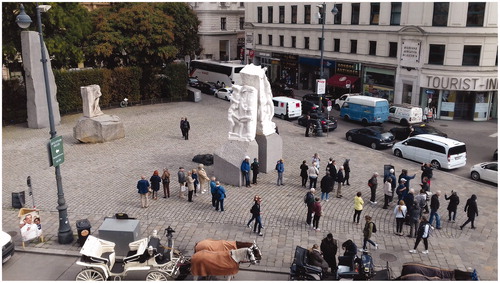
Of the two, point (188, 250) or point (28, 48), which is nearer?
point (188, 250)

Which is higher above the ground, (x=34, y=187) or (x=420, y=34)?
(x=420, y=34)

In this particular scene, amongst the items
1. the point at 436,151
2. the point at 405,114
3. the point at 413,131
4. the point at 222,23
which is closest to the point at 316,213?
the point at 436,151

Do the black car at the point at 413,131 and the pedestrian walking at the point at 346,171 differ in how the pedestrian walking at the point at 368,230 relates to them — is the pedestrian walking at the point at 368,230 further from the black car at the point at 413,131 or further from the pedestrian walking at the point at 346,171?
the black car at the point at 413,131

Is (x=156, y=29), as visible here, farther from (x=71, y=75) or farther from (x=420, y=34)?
(x=420, y=34)

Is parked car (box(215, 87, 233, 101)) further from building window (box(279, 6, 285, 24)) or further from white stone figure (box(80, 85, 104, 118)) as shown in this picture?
white stone figure (box(80, 85, 104, 118))

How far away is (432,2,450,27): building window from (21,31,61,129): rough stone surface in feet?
89.6

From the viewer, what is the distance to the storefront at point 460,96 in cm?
3400

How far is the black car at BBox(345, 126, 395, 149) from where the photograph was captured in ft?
88.1

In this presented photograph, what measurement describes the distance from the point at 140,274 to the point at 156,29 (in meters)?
28.9

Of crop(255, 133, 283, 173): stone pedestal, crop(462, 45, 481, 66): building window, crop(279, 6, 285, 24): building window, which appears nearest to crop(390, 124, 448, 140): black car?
crop(462, 45, 481, 66): building window

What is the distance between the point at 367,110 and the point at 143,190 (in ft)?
67.4

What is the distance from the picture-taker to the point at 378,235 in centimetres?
1552

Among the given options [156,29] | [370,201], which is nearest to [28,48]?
[156,29]

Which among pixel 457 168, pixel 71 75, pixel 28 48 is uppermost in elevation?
pixel 28 48
